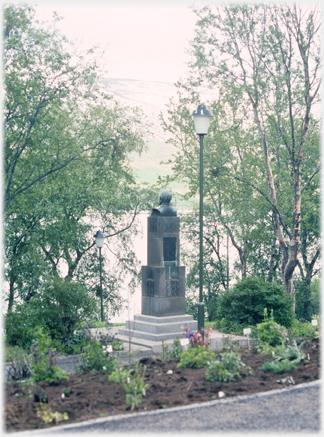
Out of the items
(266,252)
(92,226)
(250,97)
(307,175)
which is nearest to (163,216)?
(250,97)

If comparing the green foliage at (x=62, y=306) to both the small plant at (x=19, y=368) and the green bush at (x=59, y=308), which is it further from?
the small plant at (x=19, y=368)

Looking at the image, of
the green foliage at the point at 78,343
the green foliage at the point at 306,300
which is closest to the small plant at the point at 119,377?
the green foliage at the point at 78,343

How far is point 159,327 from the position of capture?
11.8 metres

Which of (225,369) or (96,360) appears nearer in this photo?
(225,369)

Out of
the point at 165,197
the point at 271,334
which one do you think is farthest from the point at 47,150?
the point at 271,334

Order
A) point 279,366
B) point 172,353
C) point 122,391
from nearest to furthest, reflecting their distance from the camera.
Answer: point 122,391 < point 279,366 < point 172,353

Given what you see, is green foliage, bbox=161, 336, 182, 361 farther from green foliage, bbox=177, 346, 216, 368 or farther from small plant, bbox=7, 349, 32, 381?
small plant, bbox=7, 349, 32, 381

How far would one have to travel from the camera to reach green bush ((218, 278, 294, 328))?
13.5 meters

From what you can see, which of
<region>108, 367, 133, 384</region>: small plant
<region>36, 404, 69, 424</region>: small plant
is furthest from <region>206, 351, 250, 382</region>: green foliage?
<region>36, 404, 69, 424</region>: small plant

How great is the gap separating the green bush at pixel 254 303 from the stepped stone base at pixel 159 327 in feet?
5.84

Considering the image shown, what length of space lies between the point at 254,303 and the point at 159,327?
318cm

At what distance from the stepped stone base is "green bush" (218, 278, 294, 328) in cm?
178

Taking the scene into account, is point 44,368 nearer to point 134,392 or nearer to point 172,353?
point 134,392

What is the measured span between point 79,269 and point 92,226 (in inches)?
79.2
